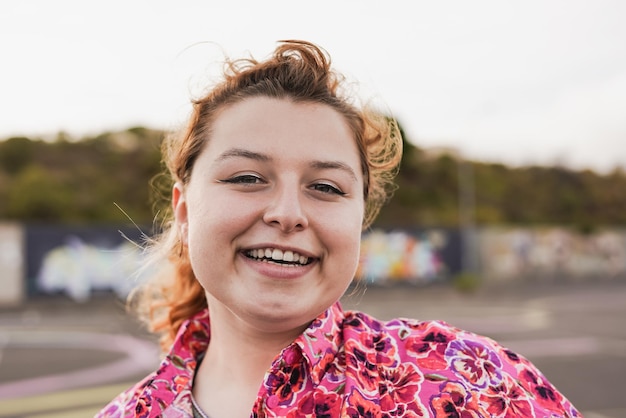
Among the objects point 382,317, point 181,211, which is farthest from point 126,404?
point 382,317

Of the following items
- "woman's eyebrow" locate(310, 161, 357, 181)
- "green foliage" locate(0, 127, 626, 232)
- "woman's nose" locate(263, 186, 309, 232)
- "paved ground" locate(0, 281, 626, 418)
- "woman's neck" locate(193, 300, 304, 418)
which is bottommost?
Answer: "green foliage" locate(0, 127, 626, 232)

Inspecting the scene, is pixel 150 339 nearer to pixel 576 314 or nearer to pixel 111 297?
pixel 111 297

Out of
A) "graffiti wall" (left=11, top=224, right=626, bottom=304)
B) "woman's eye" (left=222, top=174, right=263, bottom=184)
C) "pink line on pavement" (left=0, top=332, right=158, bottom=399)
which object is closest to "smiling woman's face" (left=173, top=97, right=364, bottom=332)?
"woman's eye" (left=222, top=174, right=263, bottom=184)

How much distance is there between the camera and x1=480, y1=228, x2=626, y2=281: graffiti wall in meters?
23.4

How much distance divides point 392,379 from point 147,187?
3102cm

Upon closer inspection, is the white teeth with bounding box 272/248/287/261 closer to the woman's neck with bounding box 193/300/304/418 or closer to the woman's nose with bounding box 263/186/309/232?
the woman's nose with bounding box 263/186/309/232

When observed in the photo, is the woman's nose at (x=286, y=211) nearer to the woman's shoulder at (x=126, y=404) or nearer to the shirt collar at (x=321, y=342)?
the shirt collar at (x=321, y=342)

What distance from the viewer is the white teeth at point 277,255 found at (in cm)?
129

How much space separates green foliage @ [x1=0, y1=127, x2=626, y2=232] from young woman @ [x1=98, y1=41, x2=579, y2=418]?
23.0 meters

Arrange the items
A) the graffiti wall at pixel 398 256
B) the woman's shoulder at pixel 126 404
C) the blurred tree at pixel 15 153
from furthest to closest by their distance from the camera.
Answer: the blurred tree at pixel 15 153 → the graffiti wall at pixel 398 256 → the woman's shoulder at pixel 126 404

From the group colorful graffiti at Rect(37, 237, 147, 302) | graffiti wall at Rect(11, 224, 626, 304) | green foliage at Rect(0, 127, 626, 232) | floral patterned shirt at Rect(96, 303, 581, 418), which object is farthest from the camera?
green foliage at Rect(0, 127, 626, 232)

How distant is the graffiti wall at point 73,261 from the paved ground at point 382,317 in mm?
375

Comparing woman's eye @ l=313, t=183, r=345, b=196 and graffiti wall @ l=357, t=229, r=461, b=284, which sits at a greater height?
woman's eye @ l=313, t=183, r=345, b=196

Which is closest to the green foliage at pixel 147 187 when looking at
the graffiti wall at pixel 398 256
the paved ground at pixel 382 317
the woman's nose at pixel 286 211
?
the graffiti wall at pixel 398 256
